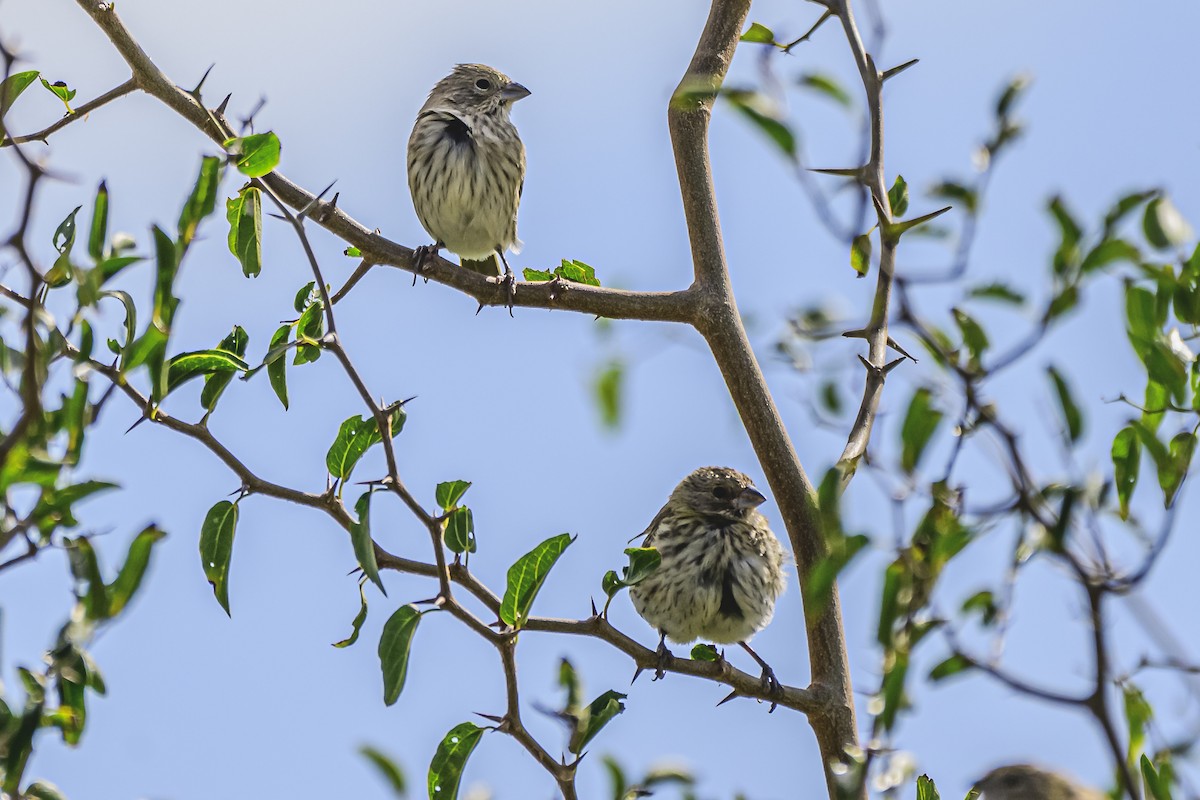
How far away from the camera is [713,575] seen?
6.51m

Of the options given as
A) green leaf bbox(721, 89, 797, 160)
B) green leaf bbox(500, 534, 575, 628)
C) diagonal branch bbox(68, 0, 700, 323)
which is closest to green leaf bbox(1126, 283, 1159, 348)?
green leaf bbox(721, 89, 797, 160)

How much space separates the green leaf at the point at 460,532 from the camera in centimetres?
384

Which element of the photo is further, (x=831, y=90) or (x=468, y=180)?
(x=468, y=180)

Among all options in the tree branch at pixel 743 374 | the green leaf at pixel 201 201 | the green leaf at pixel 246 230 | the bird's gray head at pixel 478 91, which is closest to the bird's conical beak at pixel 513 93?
the bird's gray head at pixel 478 91

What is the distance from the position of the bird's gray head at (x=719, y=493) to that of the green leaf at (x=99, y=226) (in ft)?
14.2

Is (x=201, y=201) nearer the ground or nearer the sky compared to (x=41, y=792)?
nearer the sky

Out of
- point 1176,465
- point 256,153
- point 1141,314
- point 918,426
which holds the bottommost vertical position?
point 918,426

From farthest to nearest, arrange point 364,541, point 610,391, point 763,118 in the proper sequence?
point 610,391, point 364,541, point 763,118

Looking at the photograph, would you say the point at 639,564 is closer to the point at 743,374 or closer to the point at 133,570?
the point at 743,374

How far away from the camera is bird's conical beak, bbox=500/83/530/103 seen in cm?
880

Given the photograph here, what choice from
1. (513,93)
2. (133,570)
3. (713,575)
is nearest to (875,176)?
(133,570)

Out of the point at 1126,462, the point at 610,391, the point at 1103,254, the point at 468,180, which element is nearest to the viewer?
the point at 1103,254

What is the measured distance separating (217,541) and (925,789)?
2107mm

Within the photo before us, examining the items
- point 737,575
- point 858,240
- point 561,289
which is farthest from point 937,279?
point 737,575
